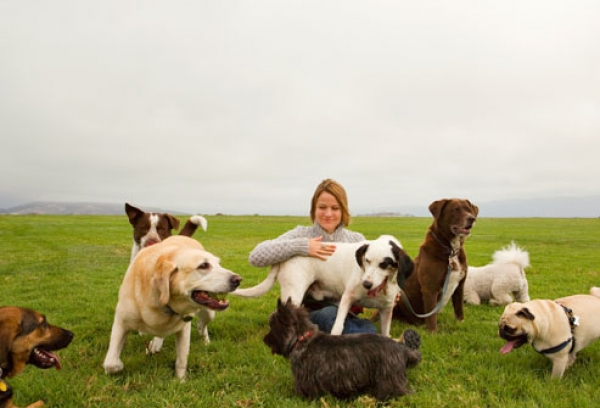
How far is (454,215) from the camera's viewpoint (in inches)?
233

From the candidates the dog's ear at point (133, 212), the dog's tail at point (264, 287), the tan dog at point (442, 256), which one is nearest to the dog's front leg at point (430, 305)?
the tan dog at point (442, 256)

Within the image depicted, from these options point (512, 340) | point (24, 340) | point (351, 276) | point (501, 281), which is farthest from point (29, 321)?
point (501, 281)

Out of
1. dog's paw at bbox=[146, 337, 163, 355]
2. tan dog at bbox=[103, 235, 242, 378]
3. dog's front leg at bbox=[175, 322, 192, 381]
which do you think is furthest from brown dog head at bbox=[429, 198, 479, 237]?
dog's paw at bbox=[146, 337, 163, 355]

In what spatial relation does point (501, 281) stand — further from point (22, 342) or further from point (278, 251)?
point (22, 342)

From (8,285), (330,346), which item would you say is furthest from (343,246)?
(8,285)

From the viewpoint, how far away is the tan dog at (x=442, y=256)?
5875 millimetres

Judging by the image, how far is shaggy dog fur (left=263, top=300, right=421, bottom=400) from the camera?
12.1ft

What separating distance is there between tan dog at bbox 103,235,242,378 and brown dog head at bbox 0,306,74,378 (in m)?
0.57

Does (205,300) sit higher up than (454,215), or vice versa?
(454,215)

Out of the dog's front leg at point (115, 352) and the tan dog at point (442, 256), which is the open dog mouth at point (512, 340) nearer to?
the tan dog at point (442, 256)

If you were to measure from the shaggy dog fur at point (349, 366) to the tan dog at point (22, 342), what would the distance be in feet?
8.03

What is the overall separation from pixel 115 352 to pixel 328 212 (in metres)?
3.34

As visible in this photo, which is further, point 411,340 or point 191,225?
point 191,225

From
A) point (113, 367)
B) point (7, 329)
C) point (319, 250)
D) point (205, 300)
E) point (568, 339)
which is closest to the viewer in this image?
point (7, 329)
